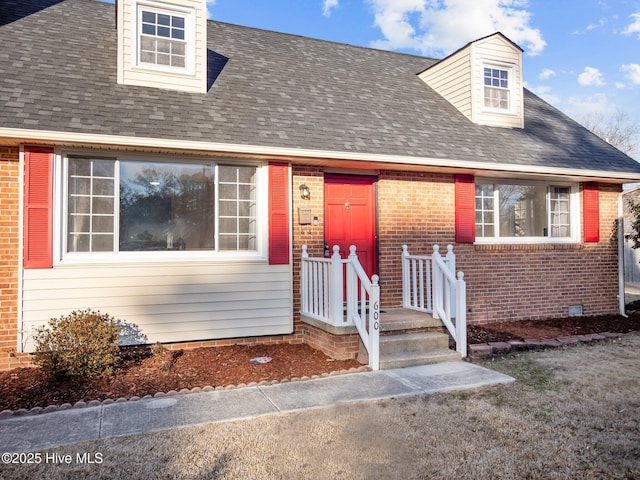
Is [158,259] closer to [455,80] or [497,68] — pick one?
[455,80]

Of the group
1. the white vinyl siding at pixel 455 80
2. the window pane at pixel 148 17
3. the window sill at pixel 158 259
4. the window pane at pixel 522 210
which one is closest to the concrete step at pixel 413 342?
the window sill at pixel 158 259

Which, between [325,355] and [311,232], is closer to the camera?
[325,355]

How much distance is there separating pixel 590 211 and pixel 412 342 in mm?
5464

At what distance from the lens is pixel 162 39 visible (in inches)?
276

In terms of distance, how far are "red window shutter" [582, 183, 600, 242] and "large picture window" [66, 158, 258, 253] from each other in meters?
6.61

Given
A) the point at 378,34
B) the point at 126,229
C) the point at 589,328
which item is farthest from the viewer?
the point at 378,34

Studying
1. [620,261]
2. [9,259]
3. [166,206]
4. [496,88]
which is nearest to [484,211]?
[496,88]

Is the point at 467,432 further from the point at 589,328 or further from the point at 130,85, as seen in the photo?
the point at 130,85

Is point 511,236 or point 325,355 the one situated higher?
point 511,236

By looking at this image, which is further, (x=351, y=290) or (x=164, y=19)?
(x=164, y=19)

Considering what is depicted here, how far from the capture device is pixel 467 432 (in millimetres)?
3734

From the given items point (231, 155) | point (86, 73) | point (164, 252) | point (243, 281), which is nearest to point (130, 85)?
point (86, 73)

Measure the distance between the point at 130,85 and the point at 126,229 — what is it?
2.24 m

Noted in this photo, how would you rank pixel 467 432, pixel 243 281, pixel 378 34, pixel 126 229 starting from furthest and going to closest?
pixel 378 34
pixel 243 281
pixel 126 229
pixel 467 432
